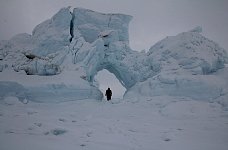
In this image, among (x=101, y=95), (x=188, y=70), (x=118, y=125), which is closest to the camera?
(x=118, y=125)

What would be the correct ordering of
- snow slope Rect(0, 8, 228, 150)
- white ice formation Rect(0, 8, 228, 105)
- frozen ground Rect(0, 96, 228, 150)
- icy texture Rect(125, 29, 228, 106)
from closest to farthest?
frozen ground Rect(0, 96, 228, 150), snow slope Rect(0, 8, 228, 150), icy texture Rect(125, 29, 228, 106), white ice formation Rect(0, 8, 228, 105)

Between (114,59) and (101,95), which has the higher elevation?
(114,59)

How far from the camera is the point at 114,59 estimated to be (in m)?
19.6

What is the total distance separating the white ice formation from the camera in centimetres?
1480

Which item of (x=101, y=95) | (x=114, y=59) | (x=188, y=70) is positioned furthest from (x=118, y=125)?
(x=114, y=59)

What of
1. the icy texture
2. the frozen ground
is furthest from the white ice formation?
the frozen ground

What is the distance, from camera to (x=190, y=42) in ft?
55.7

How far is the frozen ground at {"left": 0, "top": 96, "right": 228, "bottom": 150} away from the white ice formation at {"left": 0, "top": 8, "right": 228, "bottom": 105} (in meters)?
1.13

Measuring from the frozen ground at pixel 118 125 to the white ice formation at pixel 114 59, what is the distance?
3.69 feet

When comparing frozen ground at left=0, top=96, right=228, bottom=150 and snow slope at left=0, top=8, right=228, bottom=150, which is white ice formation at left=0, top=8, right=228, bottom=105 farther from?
frozen ground at left=0, top=96, right=228, bottom=150

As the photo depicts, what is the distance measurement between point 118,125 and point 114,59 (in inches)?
396

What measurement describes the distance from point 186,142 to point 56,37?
16078mm

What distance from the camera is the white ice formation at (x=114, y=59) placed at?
14797 millimetres

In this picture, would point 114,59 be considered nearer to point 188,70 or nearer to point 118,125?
point 188,70
